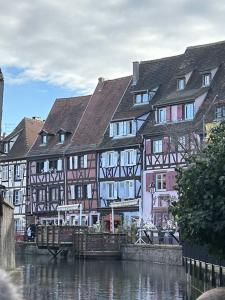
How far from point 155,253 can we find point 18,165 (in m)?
33.4

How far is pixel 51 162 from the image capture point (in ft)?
231

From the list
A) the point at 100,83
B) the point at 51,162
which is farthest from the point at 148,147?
the point at 100,83

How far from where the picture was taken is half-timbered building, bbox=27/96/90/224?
68938 mm

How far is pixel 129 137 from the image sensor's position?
63156mm

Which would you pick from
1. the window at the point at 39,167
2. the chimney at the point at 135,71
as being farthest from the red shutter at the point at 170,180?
the window at the point at 39,167

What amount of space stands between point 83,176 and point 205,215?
51201mm

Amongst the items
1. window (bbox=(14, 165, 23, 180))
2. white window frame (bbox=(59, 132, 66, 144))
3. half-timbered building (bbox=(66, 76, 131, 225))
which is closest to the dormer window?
half-timbered building (bbox=(66, 76, 131, 225))

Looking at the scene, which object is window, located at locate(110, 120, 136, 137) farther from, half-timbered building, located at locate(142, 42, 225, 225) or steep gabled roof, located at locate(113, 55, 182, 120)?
half-timbered building, located at locate(142, 42, 225, 225)

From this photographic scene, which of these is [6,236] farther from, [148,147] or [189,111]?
[148,147]

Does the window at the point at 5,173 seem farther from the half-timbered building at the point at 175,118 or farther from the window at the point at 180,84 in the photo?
the window at the point at 180,84

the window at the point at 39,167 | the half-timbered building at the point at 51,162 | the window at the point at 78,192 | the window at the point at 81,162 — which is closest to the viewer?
the window at the point at 78,192

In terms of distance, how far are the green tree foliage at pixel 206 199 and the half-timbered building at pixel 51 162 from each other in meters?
51.7

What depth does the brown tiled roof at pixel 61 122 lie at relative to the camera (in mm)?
70938

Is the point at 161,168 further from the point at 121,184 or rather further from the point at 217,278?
the point at 217,278
